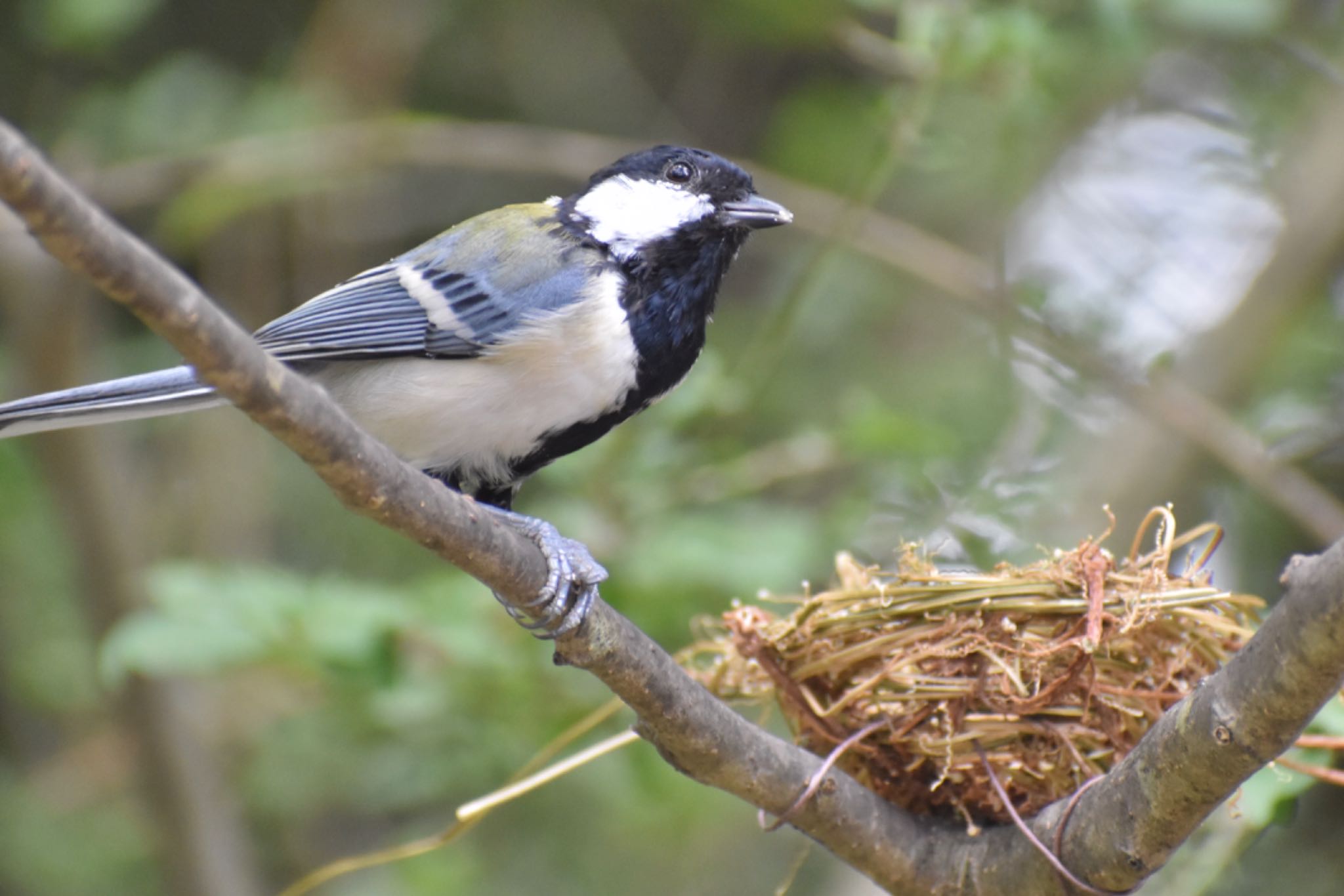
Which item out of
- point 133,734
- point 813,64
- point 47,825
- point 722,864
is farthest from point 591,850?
point 813,64

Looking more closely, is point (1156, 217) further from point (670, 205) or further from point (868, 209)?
point (670, 205)

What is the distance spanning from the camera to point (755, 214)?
216 cm

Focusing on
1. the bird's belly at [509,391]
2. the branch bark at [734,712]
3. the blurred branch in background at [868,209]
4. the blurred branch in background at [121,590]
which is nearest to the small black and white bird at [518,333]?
the bird's belly at [509,391]

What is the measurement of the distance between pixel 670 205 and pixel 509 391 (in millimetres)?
475

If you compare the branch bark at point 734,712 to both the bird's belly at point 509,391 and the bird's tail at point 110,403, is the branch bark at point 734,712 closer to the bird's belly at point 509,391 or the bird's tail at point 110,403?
the bird's belly at point 509,391

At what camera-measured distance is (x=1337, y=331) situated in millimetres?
3338

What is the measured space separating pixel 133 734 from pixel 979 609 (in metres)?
2.37

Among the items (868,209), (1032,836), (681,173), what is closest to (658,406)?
(681,173)

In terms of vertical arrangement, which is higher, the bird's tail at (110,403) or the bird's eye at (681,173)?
the bird's eye at (681,173)

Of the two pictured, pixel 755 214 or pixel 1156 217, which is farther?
pixel 1156 217

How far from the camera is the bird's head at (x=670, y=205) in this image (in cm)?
212

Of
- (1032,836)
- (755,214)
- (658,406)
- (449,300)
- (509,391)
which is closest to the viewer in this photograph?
(1032,836)

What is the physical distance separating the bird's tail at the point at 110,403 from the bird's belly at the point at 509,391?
0.27 m

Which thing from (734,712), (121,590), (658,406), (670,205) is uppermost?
(670,205)
